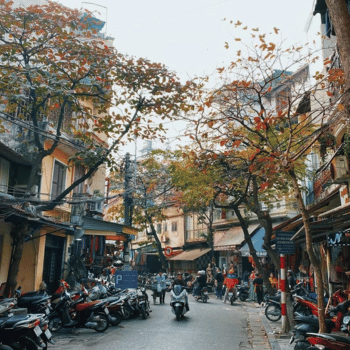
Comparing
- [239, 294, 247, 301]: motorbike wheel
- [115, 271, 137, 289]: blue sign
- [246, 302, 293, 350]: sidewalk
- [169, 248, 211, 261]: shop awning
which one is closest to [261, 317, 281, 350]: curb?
[246, 302, 293, 350]: sidewalk

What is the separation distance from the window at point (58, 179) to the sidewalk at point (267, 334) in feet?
33.9

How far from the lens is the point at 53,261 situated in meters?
20.1

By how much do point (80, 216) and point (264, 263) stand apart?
1385 cm

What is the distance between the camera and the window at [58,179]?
18.9m

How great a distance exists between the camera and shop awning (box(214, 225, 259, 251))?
29.6 metres

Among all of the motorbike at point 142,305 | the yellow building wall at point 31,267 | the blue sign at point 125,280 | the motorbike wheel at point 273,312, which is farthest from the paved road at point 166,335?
the yellow building wall at point 31,267

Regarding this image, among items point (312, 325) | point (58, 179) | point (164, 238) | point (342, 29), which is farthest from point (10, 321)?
point (164, 238)

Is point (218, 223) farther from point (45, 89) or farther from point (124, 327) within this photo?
point (45, 89)

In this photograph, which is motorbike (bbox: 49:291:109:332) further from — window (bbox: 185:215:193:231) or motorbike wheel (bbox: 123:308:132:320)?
window (bbox: 185:215:193:231)

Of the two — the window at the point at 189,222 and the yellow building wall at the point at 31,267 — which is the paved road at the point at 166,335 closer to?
the yellow building wall at the point at 31,267

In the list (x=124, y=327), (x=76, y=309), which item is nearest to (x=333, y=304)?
(x=124, y=327)

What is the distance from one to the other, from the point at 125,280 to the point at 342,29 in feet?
38.8

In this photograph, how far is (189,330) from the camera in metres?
11.5

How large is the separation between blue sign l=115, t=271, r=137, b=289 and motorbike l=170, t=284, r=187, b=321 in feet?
6.26
